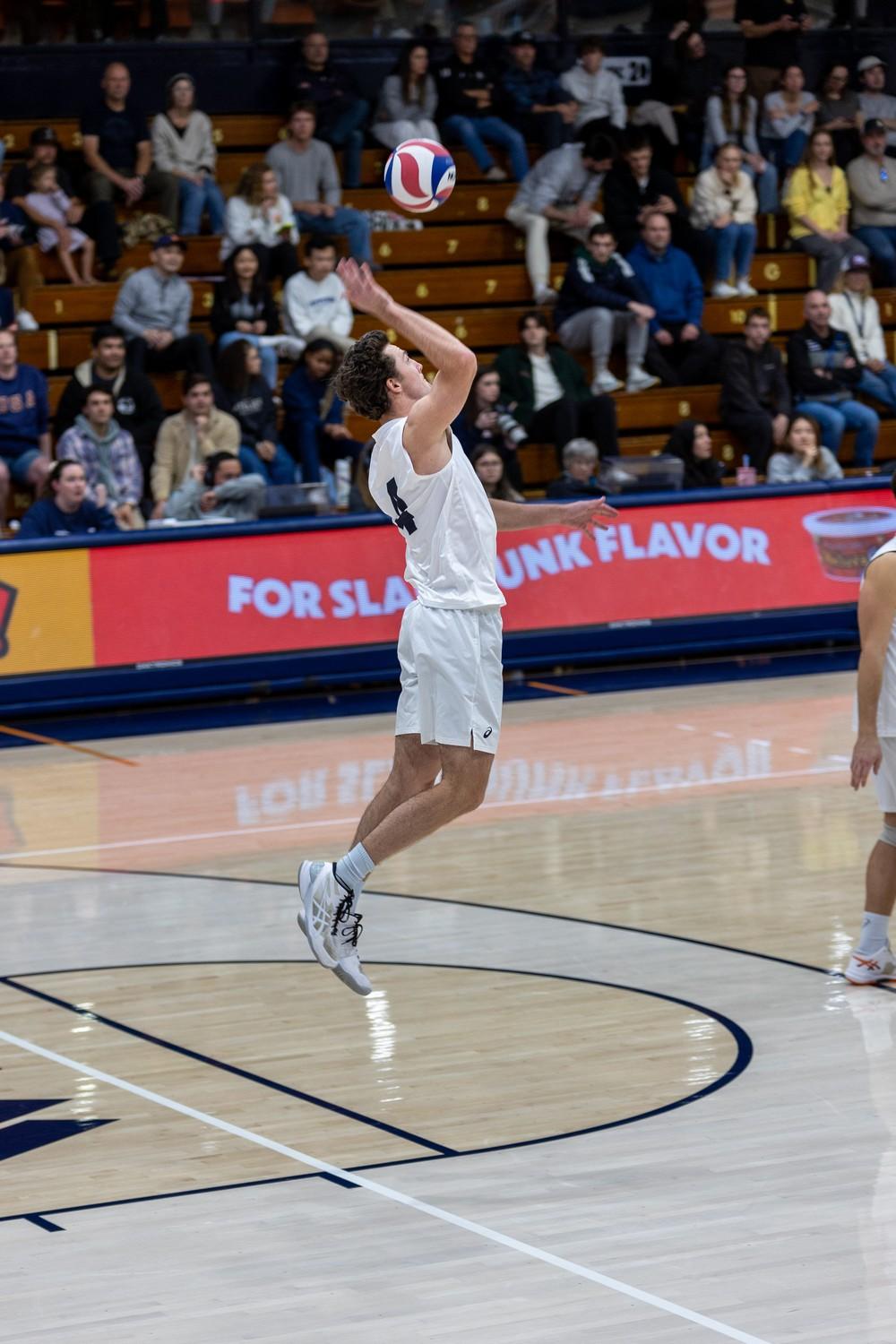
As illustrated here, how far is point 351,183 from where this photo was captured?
21.0 m

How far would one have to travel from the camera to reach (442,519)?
24.7 ft

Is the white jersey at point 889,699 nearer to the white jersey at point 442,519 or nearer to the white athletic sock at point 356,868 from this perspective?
the white jersey at point 442,519

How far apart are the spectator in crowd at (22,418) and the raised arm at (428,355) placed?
31.1ft

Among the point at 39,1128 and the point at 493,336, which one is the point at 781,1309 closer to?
the point at 39,1128

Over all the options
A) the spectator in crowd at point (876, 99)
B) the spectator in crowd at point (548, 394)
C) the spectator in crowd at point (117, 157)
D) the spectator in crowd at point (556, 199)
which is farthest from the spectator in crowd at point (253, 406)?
the spectator in crowd at point (876, 99)

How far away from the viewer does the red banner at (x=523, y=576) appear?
1513 cm

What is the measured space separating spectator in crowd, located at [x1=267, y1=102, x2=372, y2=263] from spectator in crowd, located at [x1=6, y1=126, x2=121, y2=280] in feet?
5.31

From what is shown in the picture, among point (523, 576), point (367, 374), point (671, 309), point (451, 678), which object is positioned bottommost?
point (523, 576)

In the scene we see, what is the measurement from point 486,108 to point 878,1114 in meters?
16.2

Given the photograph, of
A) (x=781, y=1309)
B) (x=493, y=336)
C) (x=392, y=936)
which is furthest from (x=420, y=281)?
(x=781, y=1309)

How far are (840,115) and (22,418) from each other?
1029 centimetres

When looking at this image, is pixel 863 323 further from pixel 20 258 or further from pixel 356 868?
pixel 356 868

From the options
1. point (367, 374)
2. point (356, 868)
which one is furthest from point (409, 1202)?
point (367, 374)

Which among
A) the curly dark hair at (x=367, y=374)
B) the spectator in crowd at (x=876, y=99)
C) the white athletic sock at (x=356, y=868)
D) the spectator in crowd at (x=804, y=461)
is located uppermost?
the spectator in crowd at (x=876, y=99)
